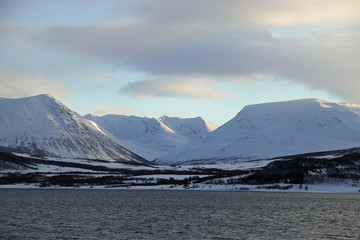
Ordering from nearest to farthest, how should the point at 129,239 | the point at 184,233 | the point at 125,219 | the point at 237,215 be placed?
the point at 129,239 → the point at 184,233 → the point at 125,219 → the point at 237,215

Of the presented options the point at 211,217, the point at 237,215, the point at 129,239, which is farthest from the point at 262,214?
the point at 129,239

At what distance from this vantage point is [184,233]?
73625mm

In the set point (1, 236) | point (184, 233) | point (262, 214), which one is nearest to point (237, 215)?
point (262, 214)

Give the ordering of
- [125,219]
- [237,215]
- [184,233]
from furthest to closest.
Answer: [237,215]
[125,219]
[184,233]

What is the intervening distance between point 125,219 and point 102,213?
13.1 meters

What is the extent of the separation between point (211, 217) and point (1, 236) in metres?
42.4

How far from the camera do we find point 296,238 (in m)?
69.2

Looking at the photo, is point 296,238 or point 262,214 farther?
point 262,214

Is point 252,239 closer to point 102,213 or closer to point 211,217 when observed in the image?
point 211,217

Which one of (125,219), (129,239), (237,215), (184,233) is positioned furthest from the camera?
(237,215)

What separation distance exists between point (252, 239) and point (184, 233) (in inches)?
421

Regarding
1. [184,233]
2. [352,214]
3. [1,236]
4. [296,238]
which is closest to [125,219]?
[184,233]

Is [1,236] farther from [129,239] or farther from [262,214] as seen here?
[262,214]

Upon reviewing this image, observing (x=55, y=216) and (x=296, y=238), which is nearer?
(x=296, y=238)
